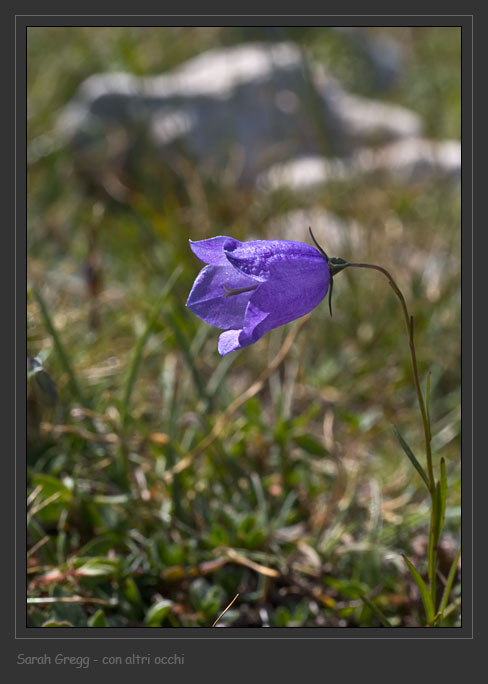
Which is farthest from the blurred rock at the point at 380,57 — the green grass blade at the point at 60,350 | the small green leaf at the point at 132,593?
the small green leaf at the point at 132,593

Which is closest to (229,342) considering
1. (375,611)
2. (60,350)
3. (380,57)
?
(375,611)

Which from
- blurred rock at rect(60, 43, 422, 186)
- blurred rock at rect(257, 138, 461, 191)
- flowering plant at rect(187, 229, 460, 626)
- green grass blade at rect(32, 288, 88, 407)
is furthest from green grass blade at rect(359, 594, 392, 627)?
blurred rock at rect(60, 43, 422, 186)

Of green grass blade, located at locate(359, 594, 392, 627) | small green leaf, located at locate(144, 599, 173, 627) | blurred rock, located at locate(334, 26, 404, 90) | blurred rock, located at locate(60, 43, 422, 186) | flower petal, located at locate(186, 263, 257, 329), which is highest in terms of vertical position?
blurred rock, located at locate(334, 26, 404, 90)

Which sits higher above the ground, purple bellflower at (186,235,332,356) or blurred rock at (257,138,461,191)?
blurred rock at (257,138,461,191)

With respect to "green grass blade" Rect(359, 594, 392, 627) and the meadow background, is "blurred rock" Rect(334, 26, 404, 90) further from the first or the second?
"green grass blade" Rect(359, 594, 392, 627)

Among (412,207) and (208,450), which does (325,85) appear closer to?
(412,207)

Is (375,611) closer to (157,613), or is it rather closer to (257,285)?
(157,613)

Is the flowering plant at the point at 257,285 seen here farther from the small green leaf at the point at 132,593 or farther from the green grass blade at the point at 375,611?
the small green leaf at the point at 132,593

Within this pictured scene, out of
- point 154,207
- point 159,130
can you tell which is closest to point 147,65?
point 159,130
